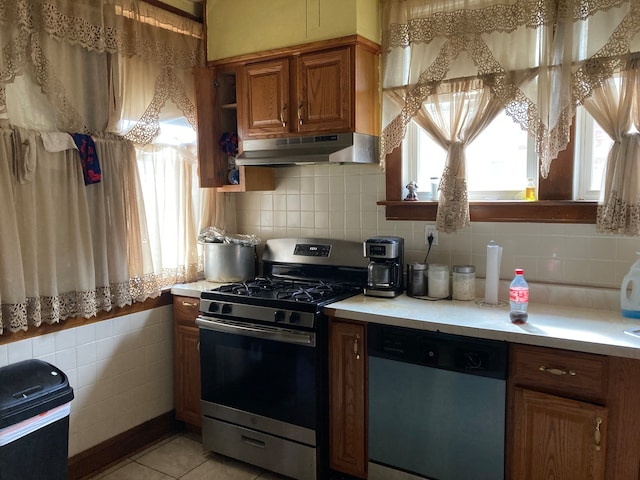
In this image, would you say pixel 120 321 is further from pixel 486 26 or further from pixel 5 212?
pixel 486 26

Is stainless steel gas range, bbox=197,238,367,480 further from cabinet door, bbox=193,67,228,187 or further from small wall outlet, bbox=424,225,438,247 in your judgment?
cabinet door, bbox=193,67,228,187

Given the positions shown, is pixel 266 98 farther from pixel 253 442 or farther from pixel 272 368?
pixel 253 442

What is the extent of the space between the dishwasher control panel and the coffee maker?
35 centimetres

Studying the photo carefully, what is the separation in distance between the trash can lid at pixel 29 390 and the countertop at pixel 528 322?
1.24m

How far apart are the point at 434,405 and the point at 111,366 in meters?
1.73

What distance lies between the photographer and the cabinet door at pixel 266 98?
9.30 feet

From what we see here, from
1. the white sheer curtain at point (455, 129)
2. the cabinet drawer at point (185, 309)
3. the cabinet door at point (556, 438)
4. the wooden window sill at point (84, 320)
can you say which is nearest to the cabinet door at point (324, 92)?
the white sheer curtain at point (455, 129)

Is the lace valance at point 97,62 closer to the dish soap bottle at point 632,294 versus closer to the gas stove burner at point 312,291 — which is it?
the gas stove burner at point 312,291

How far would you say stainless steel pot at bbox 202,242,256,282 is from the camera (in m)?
3.09

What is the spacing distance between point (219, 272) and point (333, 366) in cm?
101

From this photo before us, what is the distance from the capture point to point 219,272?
122 inches

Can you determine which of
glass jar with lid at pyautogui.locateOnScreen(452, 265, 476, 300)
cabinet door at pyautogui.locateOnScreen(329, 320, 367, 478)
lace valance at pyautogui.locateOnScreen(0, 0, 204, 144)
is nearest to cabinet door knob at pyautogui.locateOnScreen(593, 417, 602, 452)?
glass jar with lid at pyautogui.locateOnScreen(452, 265, 476, 300)

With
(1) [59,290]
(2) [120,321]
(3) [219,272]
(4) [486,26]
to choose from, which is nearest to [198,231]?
(3) [219,272]

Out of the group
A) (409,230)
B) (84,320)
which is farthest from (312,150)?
(84,320)
